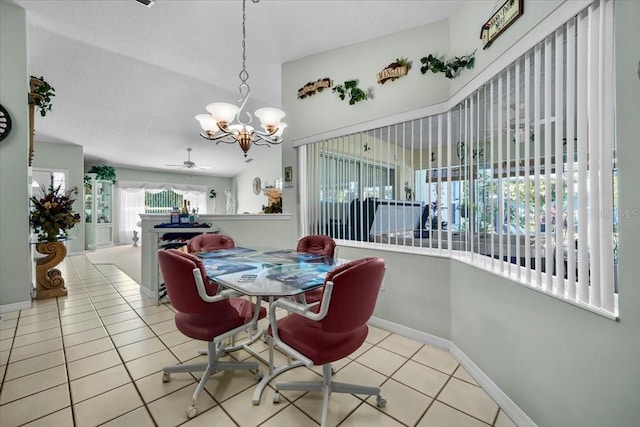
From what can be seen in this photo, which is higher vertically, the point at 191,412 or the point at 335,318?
the point at 335,318

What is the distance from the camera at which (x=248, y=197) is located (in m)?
9.41

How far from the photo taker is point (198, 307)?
1.49 metres

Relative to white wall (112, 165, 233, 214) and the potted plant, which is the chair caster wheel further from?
white wall (112, 165, 233, 214)

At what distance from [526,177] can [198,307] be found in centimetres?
196

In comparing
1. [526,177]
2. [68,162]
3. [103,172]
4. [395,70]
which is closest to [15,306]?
[395,70]

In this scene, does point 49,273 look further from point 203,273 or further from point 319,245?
point 319,245

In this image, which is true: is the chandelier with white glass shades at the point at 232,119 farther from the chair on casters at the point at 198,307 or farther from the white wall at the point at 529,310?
the chair on casters at the point at 198,307

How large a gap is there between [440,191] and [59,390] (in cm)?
298

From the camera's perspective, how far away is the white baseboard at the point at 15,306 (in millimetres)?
2848

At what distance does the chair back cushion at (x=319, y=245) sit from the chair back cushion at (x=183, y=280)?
3.66 ft

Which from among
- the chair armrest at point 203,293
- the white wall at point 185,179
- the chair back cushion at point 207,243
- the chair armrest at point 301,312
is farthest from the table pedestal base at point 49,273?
the white wall at point 185,179

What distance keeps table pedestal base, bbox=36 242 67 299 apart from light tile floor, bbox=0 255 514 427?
2.60ft

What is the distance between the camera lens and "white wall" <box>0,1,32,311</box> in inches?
111

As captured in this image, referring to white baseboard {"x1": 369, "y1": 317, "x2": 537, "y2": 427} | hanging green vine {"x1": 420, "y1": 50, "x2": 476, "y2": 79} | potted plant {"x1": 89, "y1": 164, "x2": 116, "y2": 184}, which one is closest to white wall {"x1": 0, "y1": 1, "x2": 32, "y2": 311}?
white baseboard {"x1": 369, "y1": 317, "x2": 537, "y2": 427}
